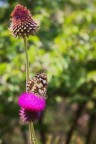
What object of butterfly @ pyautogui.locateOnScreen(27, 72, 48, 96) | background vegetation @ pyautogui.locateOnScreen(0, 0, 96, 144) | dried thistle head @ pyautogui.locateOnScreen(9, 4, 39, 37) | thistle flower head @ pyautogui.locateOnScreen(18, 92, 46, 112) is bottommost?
thistle flower head @ pyautogui.locateOnScreen(18, 92, 46, 112)

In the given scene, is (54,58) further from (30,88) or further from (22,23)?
(30,88)

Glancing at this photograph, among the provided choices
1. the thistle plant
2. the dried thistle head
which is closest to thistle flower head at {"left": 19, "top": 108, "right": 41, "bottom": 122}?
the thistle plant

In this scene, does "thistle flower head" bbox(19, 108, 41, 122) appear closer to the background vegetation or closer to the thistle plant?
the thistle plant

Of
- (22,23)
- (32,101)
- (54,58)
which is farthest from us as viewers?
(54,58)

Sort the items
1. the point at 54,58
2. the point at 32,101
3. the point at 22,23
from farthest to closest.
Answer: the point at 54,58 < the point at 22,23 < the point at 32,101

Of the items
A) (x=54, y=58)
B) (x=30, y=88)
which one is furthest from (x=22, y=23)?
(x=54, y=58)

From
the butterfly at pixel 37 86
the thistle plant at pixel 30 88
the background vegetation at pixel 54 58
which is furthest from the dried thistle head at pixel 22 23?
the background vegetation at pixel 54 58

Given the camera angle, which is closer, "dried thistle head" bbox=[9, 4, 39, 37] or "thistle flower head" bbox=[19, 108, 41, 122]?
"thistle flower head" bbox=[19, 108, 41, 122]
